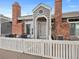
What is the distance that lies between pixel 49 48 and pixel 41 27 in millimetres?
11102

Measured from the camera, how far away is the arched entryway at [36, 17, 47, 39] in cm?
1828

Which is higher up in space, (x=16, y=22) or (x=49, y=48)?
(x=16, y=22)

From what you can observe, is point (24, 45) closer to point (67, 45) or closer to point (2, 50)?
point (2, 50)

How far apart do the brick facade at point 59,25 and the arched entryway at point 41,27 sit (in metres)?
1.93

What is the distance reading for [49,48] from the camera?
7527mm

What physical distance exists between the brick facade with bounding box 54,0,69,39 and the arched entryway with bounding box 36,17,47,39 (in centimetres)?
193

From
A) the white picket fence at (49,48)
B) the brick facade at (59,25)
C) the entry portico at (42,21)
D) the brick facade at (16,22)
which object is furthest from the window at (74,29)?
the white picket fence at (49,48)

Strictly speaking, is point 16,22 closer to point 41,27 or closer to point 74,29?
point 41,27

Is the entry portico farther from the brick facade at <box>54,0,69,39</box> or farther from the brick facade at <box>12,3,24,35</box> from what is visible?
the brick facade at <box>12,3,24,35</box>

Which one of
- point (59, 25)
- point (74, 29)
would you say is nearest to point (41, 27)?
point (59, 25)

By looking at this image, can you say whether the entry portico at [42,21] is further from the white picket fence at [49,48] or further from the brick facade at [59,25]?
the white picket fence at [49,48]

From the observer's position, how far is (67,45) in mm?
6758

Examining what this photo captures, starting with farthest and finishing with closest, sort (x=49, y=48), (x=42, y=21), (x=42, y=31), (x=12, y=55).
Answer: (x=42, y=21) → (x=42, y=31) → (x=12, y=55) → (x=49, y=48)

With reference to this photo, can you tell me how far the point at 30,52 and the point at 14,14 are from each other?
46.6ft
